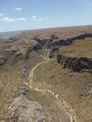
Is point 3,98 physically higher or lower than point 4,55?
higher

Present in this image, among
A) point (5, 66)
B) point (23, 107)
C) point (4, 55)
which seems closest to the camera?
point (23, 107)

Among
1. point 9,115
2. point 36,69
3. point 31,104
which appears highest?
point 9,115

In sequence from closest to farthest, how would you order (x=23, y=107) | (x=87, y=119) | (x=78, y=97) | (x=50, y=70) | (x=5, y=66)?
(x=23, y=107)
(x=87, y=119)
(x=78, y=97)
(x=50, y=70)
(x=5, y=66)

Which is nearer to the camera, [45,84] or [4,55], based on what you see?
[45,84]

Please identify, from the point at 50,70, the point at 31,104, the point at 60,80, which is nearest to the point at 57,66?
the point at 50,70

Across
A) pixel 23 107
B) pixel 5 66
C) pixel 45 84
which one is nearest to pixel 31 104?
pixel 23 107

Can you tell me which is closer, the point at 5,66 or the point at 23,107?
the point at 23,107

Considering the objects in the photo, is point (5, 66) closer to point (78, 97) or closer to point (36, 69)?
point (36, 69)

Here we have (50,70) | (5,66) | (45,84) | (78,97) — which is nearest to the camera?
(78,97)

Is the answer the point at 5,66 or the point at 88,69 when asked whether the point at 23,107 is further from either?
the point at 5,66
